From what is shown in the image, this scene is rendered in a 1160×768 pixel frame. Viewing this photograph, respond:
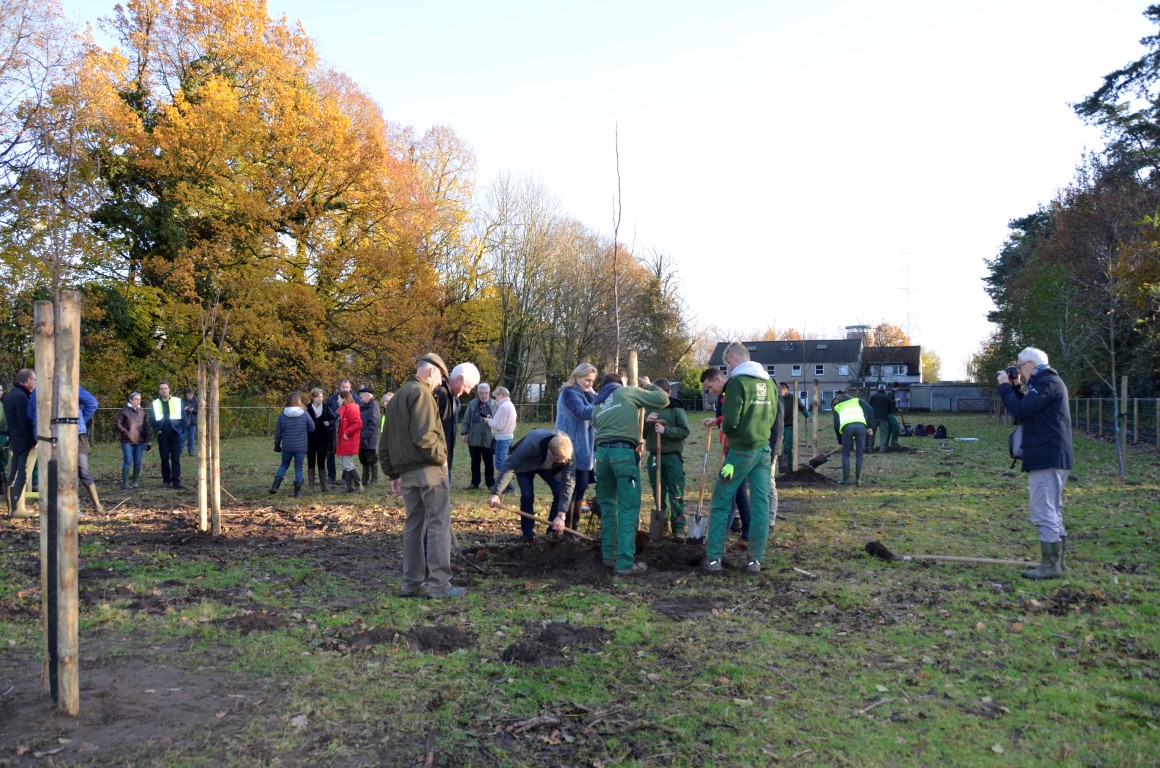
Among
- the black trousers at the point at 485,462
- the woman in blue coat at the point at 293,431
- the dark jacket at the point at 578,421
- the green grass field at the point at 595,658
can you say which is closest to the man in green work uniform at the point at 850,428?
the green grass field at the point at 595,658

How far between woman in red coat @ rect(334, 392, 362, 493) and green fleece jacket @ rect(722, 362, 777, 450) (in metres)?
8.12

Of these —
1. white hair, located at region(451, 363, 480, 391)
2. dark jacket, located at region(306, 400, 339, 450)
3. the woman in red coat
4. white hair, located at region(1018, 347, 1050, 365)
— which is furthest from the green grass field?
dark jacket, located at region(306, 400, 339, 450)

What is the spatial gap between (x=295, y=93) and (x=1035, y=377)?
27.5 meters

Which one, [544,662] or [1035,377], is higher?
[1035,377]

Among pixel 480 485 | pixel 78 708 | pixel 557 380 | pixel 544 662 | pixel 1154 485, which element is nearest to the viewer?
pixel 78 708

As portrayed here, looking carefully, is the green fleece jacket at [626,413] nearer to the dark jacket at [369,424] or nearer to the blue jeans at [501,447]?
the blue jeans at [501,447]

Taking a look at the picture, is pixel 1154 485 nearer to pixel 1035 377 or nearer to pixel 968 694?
pixel 1035 377

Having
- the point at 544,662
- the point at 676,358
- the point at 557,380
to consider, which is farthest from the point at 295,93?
the point at 676,358

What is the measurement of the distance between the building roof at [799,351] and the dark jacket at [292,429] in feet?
222

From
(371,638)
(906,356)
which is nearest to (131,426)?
(371,638)

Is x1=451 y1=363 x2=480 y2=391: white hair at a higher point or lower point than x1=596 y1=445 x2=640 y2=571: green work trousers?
higher

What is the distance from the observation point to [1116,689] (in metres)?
4.92

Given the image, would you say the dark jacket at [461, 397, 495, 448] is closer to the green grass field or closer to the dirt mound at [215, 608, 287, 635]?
the green grass field

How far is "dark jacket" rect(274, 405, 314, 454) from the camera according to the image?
1356 cm
